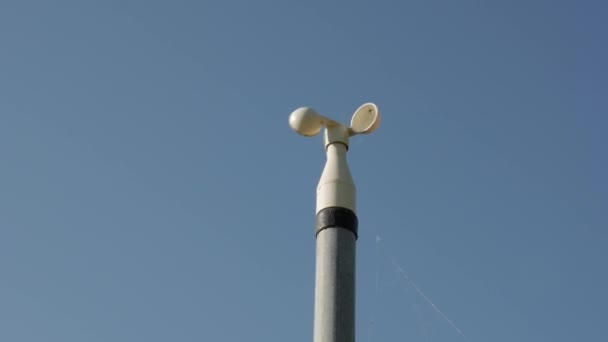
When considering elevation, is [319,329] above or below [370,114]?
below

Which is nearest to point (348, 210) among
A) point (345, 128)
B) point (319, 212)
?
point (319, 212)

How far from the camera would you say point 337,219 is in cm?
1716

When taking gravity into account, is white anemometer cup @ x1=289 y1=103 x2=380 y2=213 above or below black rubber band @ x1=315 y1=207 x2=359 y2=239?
above

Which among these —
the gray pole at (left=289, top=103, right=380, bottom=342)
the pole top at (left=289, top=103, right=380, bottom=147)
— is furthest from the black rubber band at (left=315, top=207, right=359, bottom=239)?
the pole top at (left=289, top=103, right=380, bottom=147)

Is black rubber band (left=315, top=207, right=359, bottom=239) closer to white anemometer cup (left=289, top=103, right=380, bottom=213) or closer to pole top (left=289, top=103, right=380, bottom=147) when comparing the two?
white anemometer cup (left=289, top=103, right=380, bottom=213)

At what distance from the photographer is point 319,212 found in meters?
17.5

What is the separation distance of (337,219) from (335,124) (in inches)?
77.3

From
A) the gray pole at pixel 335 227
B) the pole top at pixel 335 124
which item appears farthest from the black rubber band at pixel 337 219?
the pole top at pixel 335 124

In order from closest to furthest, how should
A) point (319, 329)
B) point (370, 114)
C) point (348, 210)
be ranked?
point (319, 329) < point (348, 210) < point (370, 114)

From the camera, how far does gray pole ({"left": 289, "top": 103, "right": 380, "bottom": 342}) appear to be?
A: 1627 cm

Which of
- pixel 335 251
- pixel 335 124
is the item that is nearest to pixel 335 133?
pixel 335 124

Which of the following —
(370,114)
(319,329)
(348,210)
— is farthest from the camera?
(370,114)

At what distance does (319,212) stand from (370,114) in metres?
2.00

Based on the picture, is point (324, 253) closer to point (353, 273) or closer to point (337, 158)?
point (353, 273)
